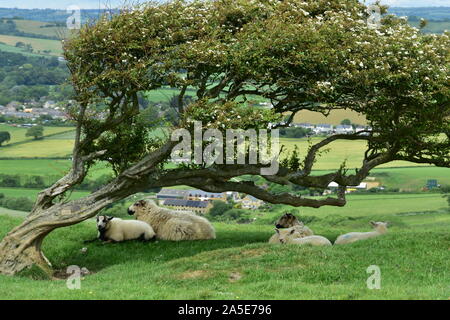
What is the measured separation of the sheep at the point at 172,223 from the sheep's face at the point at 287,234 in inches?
131

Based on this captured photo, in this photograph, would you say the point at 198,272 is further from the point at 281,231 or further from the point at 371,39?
the point at 371,39

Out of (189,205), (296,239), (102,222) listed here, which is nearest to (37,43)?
(189,205)

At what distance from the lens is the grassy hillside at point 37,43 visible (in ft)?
488

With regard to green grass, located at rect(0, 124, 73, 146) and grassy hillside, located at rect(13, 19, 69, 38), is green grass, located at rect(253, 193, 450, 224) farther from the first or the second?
grassy hillside, located at rect(13, 19, 69, 38)

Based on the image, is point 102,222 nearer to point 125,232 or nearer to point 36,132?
point 125,232

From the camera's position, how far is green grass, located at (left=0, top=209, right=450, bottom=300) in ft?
48.0

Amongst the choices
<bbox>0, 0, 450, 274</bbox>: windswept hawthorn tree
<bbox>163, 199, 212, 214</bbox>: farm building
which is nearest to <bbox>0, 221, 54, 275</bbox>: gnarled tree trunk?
<bbox>0, 0, 450, 274</bbox>: windswept hawthorn tree

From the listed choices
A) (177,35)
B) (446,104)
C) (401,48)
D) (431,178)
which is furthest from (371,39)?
(431,178)

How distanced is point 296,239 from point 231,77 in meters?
4.98

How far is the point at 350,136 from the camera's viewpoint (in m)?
23.6

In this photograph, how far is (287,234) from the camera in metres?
22.5

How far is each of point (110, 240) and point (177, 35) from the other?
7445 mm

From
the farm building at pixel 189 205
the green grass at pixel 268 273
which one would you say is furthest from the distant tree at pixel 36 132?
the green grass at pixel 268 273

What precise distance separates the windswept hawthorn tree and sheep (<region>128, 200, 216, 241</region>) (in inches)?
82.9
